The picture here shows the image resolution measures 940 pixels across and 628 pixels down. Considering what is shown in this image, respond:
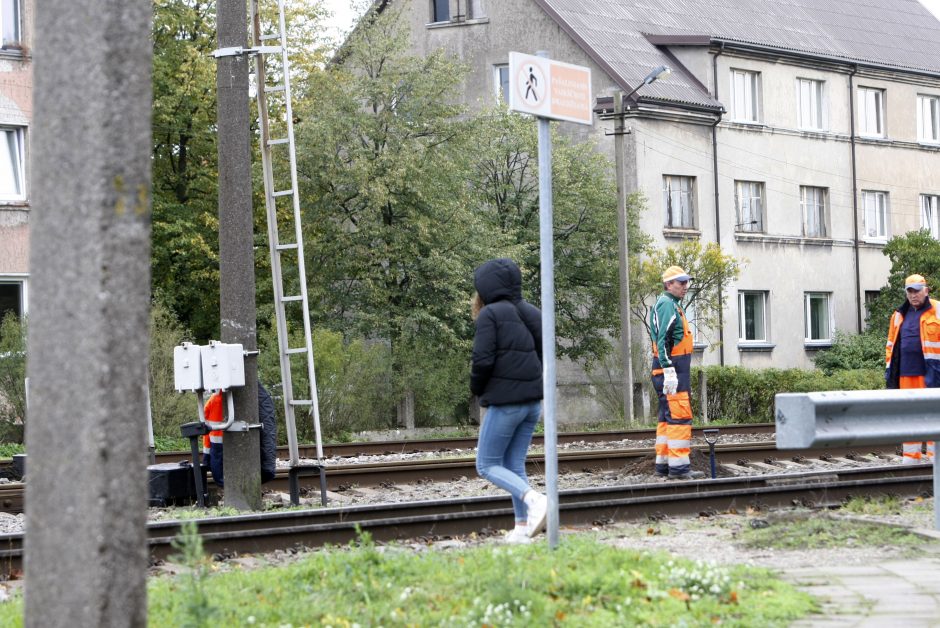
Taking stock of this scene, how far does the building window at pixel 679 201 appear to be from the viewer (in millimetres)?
38750

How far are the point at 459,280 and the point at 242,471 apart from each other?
19.8 meters

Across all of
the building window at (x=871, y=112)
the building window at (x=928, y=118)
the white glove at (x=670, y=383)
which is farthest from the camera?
the building window at (x=928, y=118)

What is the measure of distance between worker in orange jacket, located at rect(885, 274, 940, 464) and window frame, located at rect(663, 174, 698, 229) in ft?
79.2

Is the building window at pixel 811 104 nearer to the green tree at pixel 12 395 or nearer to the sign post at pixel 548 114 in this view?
the green tree at pixel 12 395

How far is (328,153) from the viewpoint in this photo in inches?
1246

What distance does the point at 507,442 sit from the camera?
30.0ft

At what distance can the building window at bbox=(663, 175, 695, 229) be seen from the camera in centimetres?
3875

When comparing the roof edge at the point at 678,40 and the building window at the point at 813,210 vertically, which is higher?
the roof edge at the point at 678,40

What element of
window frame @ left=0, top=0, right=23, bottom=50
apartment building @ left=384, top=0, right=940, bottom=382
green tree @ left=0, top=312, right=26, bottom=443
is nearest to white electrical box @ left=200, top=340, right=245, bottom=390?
green tree @ left=0, top=312, right=26, bottom=443

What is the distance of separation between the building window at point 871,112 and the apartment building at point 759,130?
46mm

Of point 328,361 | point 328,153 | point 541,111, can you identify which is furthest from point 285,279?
point 541,111

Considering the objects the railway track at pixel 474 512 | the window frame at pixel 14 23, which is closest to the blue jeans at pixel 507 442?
the railway track at pixel 474 512

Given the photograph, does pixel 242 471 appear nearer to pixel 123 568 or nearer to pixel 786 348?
pixel 123 568

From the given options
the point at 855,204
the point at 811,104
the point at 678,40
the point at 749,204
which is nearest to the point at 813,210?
the point at 855,204
